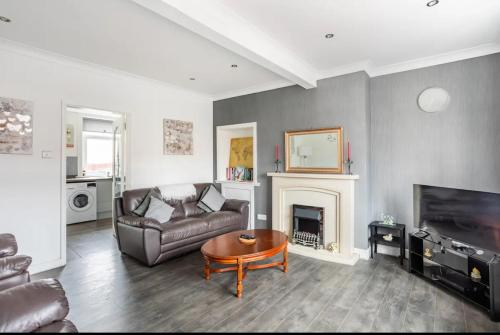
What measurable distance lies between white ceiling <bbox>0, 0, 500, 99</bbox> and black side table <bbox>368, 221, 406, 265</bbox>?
6.69 ft

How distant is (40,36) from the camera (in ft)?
8.56

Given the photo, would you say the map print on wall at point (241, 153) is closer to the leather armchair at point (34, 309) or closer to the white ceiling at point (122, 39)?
the white ceiling at point (122, 39)

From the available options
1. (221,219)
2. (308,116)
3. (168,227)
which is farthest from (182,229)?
(308,116)

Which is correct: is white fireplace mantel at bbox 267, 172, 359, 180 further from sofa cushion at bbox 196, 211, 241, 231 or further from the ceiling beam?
the ceiling beam

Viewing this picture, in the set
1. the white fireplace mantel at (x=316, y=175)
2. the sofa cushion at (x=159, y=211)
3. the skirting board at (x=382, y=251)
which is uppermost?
the white fireplace mantel at (x=316, y=175)

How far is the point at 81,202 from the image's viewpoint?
17.6 ft

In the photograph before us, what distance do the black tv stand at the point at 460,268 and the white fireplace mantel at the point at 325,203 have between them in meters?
0.72

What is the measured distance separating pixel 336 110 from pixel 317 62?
0.70 m

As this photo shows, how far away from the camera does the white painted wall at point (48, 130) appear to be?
9.28ft

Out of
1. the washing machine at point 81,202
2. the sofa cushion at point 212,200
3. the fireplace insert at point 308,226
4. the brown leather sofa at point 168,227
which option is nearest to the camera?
the brown leather sofa at point 168,227

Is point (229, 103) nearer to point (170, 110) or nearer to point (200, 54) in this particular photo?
point (170, 110)

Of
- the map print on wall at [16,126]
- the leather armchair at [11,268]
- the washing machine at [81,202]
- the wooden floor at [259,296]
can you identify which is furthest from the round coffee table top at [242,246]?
the washing machine at [81,202]

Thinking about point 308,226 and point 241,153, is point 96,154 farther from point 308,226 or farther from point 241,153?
point 308,226

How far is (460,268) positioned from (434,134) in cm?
154
